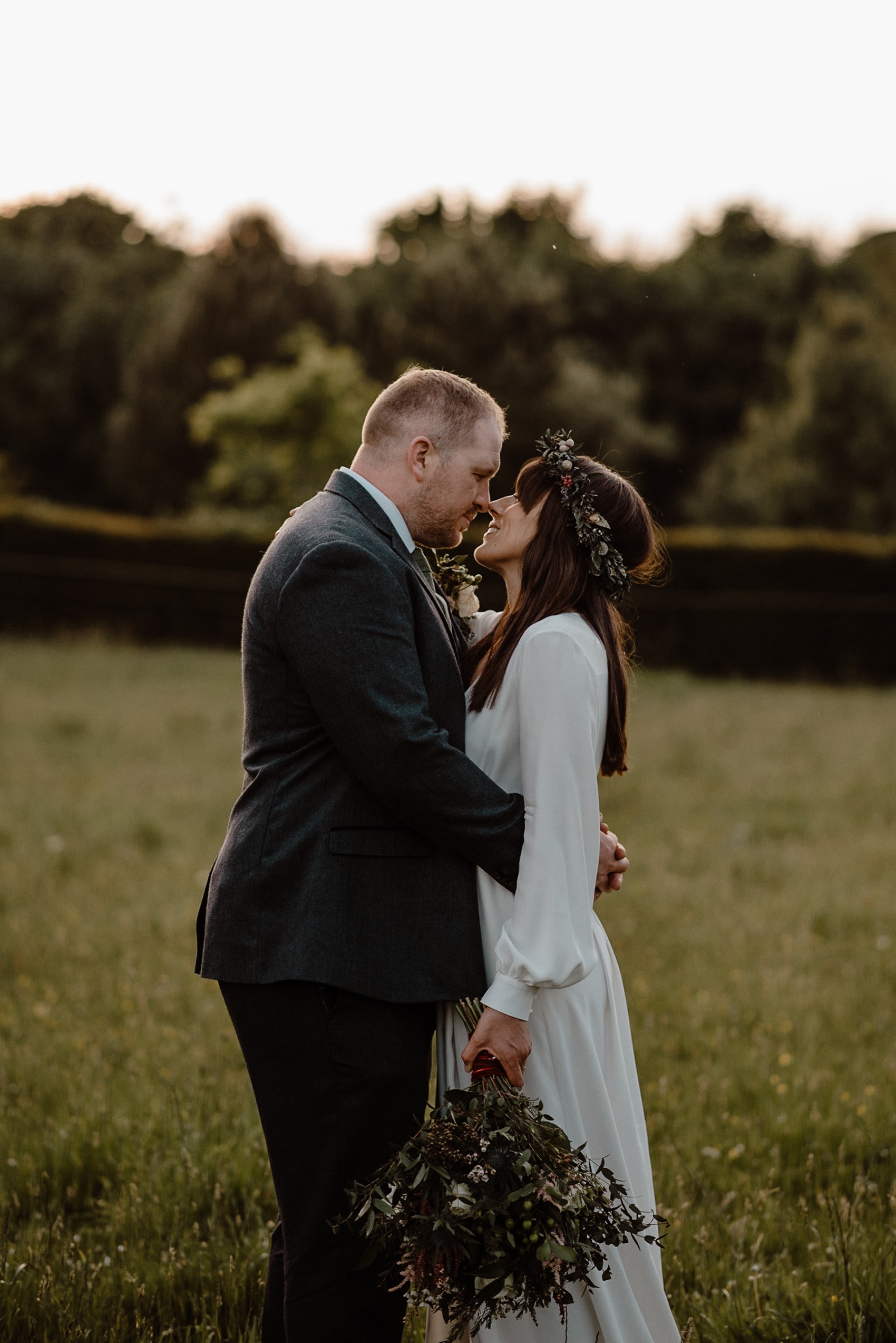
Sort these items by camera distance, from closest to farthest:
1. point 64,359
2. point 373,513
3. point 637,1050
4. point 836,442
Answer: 1. point 373,513
2. point 637,1050
3. point 836,442
4. point 64,359

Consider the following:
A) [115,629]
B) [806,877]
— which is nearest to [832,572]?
[115,629]

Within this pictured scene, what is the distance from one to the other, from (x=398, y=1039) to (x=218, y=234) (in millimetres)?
35345

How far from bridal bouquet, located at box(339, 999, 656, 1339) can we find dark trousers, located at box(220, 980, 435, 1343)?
0.15 metres

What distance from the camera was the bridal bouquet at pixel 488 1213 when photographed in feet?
7.38

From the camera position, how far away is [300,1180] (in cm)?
259

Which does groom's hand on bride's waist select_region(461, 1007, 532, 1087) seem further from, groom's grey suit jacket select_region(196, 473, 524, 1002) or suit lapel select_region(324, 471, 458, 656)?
suit lapel select_region(324, 471, 458, 656)

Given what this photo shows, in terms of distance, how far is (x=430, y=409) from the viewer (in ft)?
9.09

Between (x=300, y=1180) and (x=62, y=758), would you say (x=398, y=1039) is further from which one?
(x=62, y=758)

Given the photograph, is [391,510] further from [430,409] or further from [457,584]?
[457,584]

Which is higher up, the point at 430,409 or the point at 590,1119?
the point at 430,409

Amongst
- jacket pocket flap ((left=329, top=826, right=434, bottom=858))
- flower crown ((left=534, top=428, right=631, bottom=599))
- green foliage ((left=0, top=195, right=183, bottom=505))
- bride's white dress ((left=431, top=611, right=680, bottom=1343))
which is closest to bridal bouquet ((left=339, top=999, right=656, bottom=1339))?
bride's white dress ((left=431, top=611, right=680, bottom=1343))

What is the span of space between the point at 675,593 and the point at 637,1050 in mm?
16524

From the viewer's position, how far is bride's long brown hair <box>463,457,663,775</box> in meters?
2.82

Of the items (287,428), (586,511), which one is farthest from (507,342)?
(586,511)
